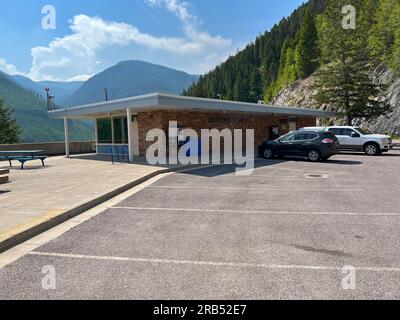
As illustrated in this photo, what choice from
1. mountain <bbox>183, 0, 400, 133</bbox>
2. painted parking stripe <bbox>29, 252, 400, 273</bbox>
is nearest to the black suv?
painted parking stripe <bbox>29, 252, 400, 273</bbox>

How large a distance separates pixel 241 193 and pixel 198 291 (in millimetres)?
5845

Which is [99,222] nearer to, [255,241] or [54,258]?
[54,258]

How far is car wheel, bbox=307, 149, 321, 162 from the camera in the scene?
55.8 ft

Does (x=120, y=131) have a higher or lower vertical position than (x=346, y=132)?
higher

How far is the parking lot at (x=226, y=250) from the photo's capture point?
3748mm

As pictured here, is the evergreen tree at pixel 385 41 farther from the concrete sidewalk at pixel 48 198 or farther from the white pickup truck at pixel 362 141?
the concrete sidewalk at pixel 48 198

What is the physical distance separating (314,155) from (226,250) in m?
13.5

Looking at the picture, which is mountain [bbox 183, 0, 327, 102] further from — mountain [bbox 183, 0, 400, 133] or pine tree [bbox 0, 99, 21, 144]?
pine tree [bbox 0, 99, 21, 144]

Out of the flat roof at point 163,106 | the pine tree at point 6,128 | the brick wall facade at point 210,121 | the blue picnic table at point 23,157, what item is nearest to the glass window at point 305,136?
the flat roof at point 163,106

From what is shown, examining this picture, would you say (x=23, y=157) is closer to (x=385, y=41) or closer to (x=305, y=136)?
(x=305, y=136)

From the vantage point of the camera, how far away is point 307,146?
56.7ft

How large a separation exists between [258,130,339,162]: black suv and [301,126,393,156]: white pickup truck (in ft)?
13.6

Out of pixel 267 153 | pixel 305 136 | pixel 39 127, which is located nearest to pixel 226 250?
pixel 305 136
